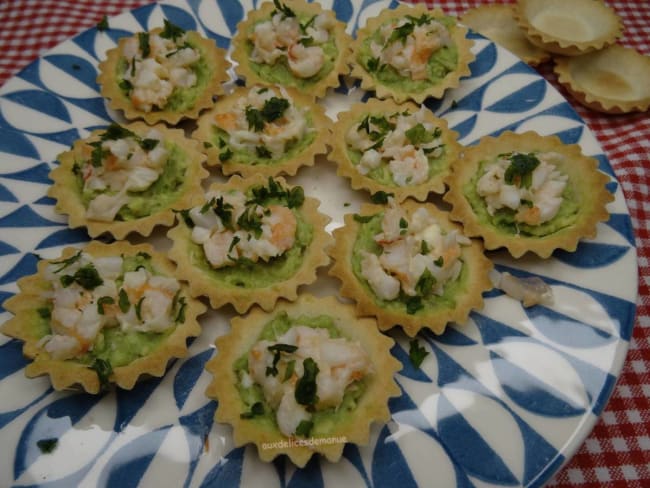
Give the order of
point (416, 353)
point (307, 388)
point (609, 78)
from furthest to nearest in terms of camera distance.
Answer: point (609, 78) < point (416, 353) < point (307, 388)

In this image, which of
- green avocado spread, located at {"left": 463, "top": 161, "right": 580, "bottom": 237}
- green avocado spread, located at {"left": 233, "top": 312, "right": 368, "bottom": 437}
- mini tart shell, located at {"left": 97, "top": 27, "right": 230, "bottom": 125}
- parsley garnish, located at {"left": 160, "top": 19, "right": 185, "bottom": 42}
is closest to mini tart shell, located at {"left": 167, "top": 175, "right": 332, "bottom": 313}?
green avocado spread, located at {"left": 233, "top": 312, "right": 368, "bottom": 437}

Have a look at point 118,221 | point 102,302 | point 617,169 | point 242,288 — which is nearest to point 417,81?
point 617,169

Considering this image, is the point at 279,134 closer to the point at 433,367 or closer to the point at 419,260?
the point at 419,260

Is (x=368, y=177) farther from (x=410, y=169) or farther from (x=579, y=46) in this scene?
(x=579, y=46)

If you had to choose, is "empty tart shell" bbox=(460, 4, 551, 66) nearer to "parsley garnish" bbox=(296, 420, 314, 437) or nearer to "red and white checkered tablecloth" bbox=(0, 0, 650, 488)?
"red and white checkered tablecloth" bbox=(0, 0, 650, 488)

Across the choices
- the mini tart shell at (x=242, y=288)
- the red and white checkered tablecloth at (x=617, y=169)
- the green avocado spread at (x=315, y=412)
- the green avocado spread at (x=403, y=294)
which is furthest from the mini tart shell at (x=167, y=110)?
the green avocado spread at (x=315, y=412)

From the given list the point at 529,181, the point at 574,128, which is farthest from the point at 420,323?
the point at 574,128
